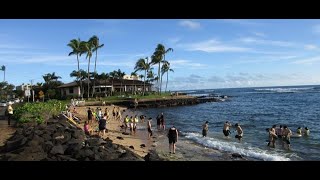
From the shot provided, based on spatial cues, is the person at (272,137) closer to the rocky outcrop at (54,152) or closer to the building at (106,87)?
the rocky outcrop at (54,152)

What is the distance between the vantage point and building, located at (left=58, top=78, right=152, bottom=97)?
64938 millimetres

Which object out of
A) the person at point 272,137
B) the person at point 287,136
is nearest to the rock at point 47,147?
the person at point 272,137

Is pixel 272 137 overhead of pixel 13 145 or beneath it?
beneath

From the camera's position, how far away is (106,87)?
69438mm

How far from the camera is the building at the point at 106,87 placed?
2557 inches

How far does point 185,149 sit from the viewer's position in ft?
58.9

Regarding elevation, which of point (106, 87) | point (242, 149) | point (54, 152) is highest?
point (106, 87)

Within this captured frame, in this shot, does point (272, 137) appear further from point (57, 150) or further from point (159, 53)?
point (159, 53)

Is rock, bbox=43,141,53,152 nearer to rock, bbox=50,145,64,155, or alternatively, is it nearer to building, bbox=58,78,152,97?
rock, bbox=50,145,64,155

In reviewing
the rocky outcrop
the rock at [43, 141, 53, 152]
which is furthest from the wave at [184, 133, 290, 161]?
the rock at [43, 141, 53, 152]

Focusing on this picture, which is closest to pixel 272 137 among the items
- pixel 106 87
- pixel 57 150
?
pixel 57 150
